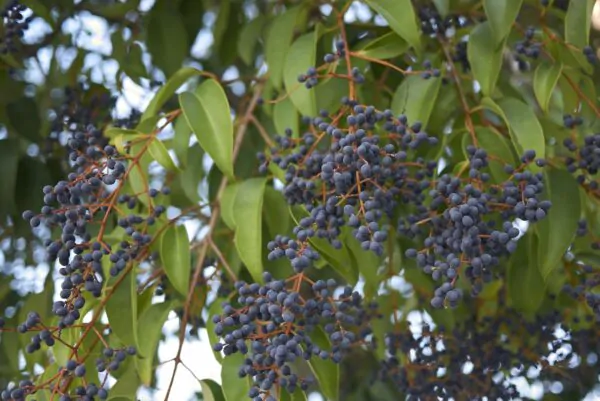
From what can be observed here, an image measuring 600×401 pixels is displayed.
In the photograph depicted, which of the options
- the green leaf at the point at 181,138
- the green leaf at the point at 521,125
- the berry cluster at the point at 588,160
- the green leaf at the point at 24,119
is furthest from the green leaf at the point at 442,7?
the green leaf at the point at 24,119

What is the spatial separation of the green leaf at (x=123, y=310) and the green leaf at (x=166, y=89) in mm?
202

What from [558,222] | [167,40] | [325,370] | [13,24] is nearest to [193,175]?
[167,40]

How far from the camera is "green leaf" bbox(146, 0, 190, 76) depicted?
1.45 m

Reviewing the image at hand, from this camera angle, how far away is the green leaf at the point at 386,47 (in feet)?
3.84

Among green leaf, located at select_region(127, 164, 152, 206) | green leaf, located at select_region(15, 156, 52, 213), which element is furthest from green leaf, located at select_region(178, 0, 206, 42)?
green leaf, located at select_region(127, 164, 152, 206)

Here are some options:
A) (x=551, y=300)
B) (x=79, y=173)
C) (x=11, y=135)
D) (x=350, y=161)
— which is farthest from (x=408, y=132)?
(x=11, y=135)

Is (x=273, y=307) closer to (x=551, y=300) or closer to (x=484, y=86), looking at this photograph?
(x=484, y=86)

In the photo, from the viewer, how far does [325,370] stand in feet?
3.53

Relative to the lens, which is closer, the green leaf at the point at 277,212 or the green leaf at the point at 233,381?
the green leaf at the point at 233,381

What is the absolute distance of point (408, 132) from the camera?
3.36 ft

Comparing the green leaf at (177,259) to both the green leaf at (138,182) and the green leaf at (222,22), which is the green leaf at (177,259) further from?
the green leaf at (222,22)

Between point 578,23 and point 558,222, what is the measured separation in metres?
0.26

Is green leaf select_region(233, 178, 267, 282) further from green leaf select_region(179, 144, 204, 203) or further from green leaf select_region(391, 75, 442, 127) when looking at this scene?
green leaf select_region(179, 144, 204, 203)

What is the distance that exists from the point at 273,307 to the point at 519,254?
1.26ft
